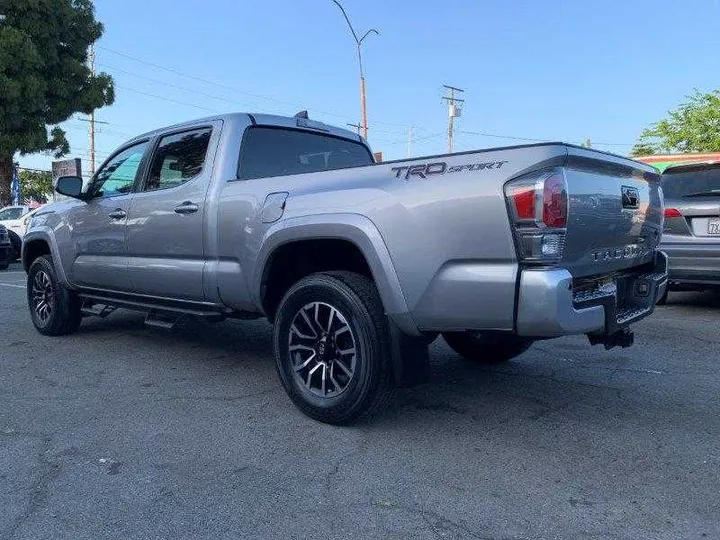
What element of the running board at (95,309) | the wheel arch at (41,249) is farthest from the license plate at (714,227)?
the wheel arch at (41,249)

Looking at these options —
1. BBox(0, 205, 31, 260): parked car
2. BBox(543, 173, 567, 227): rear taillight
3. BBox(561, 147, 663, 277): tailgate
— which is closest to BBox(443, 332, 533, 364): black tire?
BBox(561, 147, 663, 277): tailgate

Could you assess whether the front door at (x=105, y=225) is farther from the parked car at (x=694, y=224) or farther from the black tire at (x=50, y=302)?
Result: the parked car at (x=694, y=224)

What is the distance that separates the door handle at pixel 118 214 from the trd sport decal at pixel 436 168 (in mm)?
2699

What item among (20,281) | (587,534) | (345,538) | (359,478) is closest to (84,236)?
(359,478)

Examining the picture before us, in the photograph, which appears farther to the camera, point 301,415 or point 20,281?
point 20,281

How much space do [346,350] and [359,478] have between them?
773mm

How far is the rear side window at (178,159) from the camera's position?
458 centimetres

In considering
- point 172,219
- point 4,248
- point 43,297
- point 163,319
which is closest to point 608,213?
point 172,219

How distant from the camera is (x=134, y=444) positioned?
3.35m

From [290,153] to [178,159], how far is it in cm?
85

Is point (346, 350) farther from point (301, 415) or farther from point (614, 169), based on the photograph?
point (614, 169)

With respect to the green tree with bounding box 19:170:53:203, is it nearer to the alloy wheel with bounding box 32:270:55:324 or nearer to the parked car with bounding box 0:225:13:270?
the parked car with bounding box 0:225:13:270

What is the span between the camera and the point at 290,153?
4.80 meters

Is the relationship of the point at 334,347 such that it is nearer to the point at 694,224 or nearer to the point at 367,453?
the point at 367,453
